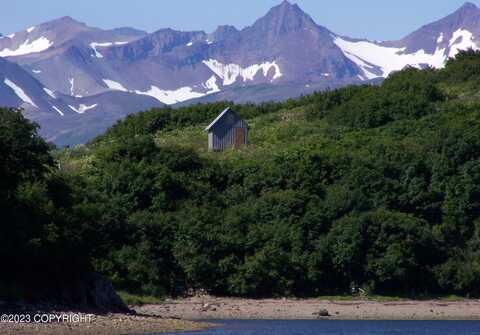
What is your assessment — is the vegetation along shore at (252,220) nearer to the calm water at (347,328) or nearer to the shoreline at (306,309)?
the shoreline at (306,309)

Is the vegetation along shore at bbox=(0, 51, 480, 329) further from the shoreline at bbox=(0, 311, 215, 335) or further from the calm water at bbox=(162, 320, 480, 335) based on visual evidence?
the shoreline at bbox=(0, 311, 215, 335)

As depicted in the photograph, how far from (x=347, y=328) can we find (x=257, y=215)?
1325 cm

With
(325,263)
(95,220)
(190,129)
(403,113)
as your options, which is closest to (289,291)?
(325,263)

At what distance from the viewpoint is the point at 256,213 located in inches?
2258

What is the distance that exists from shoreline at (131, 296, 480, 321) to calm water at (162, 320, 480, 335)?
1.46 meters

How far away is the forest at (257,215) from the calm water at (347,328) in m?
5.54

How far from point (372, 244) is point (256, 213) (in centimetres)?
552

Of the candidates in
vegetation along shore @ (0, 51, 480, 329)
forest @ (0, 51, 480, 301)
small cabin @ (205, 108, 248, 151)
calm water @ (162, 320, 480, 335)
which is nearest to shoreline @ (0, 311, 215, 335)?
calm water @ (162, 320, 480, 335)

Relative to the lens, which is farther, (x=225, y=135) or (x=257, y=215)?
(x=225, y=135)

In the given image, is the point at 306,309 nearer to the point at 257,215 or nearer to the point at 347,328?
the point at 347,328

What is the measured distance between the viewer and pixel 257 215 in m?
57.4

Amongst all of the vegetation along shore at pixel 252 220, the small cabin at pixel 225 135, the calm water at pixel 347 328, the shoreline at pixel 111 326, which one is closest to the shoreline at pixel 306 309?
the vegetation along shore at pixel 252 220

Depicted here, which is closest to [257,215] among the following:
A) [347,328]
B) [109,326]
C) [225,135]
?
[347,328]

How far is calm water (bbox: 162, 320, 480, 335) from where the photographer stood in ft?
141
